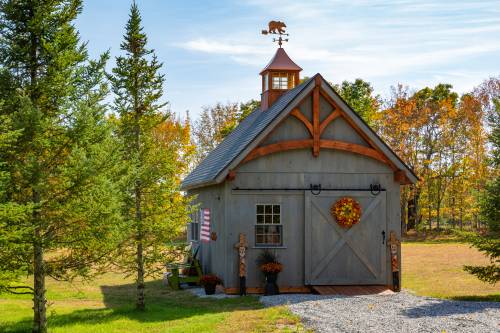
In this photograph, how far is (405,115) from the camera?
160 feet

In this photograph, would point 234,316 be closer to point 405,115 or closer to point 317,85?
point 317,85

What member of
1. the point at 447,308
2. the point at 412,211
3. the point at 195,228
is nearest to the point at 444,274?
the point at 447,308

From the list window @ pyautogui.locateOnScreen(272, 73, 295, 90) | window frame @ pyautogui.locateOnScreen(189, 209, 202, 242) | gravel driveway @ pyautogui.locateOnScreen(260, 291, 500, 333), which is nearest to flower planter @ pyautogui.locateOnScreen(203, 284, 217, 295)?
gravel driveway @ pyautogui.locateOnScreen(260, 291, 500, 333)

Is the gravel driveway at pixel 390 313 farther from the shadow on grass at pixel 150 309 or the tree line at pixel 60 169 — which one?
the tree line at pixel 60 169

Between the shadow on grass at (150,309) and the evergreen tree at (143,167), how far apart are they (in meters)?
0.86

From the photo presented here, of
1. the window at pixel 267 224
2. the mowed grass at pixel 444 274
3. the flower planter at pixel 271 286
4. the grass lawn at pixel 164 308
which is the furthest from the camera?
the window at pixel 267 224

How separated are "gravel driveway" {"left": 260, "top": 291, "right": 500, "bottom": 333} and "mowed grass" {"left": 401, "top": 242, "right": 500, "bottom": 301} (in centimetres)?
210

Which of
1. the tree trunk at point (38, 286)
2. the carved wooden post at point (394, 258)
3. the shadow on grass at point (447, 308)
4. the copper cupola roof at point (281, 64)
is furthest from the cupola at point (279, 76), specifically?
the tree trunk at point (38, 286)

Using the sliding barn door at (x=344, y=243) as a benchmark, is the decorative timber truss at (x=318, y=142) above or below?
above

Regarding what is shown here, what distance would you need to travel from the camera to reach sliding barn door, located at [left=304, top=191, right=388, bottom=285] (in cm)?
1895

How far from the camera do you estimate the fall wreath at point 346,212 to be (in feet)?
62.2

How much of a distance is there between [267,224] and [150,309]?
476cm

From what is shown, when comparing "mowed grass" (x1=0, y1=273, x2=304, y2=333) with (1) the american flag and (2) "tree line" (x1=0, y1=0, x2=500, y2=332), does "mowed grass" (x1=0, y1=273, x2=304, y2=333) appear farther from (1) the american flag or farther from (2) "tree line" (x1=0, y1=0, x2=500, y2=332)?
(1) the american flag

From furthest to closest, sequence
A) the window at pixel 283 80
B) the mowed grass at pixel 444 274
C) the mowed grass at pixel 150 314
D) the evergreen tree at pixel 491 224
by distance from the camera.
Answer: the window at pixel 283 80 < the mowed grass at pixel 444 274 < the evergreen tree at pixel 491 224 < the mowed grass at pixel 150 314
